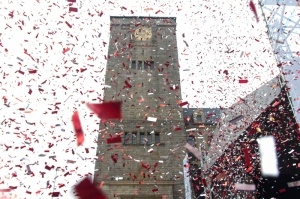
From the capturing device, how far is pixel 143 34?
35.3m

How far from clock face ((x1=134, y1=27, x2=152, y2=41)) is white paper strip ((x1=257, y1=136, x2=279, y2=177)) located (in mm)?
23649

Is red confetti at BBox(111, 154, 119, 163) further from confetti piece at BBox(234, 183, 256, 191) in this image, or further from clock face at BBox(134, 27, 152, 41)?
clock face at BBox(134, 27, 152, 41)

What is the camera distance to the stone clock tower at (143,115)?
24.1m

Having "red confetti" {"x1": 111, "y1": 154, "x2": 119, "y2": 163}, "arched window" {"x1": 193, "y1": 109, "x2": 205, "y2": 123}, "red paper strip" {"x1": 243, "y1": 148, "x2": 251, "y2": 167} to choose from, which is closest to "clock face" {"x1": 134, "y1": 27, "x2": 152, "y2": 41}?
"arched window" {"x1": 193, "y1": 109, "x2": 205, "y2": 123}

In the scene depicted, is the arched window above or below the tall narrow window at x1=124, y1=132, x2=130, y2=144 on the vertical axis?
above

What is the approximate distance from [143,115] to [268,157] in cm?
1707

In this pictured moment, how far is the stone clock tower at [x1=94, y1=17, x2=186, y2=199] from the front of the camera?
24.1 m

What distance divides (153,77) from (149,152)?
25.2 feet

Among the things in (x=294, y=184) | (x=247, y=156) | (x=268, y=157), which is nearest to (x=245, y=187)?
(x=247, y=156)

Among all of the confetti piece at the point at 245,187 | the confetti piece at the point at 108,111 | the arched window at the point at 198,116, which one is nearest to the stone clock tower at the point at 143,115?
the confetti piece at the point at 245,187

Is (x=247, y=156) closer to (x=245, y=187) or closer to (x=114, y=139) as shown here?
(x=245, y=187)

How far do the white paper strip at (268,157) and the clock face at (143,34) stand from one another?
2365 cm

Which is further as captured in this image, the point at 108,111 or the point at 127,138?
the point at 127,138

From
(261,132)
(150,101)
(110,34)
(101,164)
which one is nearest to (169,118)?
(150,101)
